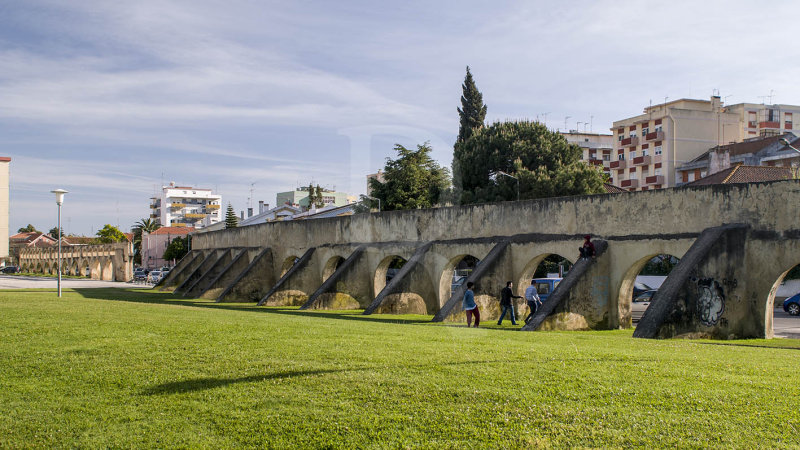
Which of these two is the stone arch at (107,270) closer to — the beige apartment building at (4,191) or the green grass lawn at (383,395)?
the beige apartment building at (4,191)

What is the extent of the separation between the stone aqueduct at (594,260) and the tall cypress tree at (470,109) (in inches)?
918

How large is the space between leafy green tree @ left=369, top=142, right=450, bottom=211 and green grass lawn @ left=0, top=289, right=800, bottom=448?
127 ft

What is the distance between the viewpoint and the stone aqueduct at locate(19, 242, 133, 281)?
69.4 metres

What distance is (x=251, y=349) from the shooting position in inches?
411

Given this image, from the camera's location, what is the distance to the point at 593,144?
80.5m

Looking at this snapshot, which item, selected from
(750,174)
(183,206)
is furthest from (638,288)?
(183,206)

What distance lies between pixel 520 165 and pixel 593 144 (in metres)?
41.0

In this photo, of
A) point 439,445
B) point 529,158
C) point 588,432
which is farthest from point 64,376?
point 529,158

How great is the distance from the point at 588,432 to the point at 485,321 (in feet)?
50.7

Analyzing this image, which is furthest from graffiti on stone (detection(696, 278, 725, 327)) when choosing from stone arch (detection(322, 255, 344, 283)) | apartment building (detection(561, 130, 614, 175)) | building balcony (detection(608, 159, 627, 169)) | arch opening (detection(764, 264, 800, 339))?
apartment building (detection(561, 130, 614, 175))

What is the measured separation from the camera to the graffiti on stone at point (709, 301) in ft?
53.7

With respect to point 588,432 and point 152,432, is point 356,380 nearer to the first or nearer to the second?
point 152,432

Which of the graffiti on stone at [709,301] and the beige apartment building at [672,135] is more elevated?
the beige apartment building at [672,135]

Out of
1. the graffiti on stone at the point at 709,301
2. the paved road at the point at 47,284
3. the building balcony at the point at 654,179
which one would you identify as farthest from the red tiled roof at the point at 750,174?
the paved road at the point at 47,284
